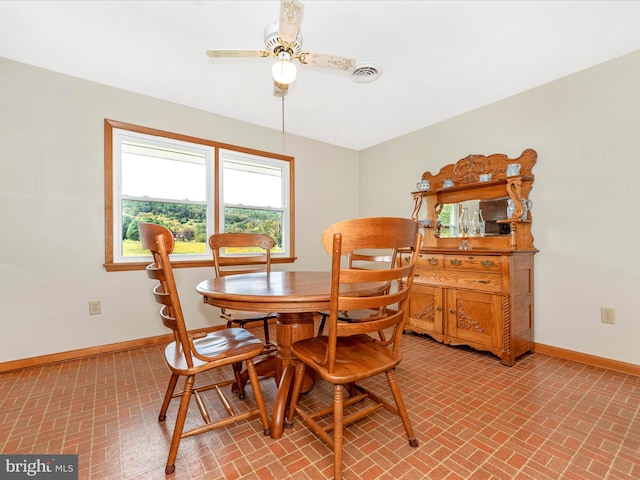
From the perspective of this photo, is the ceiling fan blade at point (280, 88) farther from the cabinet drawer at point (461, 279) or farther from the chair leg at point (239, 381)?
the cabinet drawer at point (461, 279)

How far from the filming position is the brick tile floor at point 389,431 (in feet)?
4.26

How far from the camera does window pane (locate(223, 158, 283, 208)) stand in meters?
3.46

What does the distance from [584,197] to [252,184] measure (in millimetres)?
3340

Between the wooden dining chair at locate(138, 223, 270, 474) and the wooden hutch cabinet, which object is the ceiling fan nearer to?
the wooden dining chair at locate(138, 223, 270, 474)

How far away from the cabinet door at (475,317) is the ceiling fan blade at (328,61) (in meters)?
2.13

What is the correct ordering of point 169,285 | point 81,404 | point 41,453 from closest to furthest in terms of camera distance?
point 169,285 < point 41,453 < point 81,404

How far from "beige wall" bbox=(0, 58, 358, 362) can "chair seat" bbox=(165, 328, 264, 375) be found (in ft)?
5.33

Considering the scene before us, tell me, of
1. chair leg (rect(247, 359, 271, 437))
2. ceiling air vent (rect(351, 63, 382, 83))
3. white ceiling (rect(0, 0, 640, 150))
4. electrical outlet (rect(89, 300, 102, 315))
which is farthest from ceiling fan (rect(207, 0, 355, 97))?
electrical outlet (rect(89, 300, 102, 315))

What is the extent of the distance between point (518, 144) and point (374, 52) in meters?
1.72

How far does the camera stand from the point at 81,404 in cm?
182

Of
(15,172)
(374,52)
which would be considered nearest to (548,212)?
(374,52)

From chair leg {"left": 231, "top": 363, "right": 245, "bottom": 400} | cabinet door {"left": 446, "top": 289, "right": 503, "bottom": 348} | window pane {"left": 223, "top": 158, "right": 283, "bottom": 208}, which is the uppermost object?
window pane {"left": 223, "top": 158, "right": 283, "bottom": 208}

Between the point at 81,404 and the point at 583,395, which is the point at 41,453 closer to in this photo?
the point at 81,404

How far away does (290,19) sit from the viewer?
5.11ft
